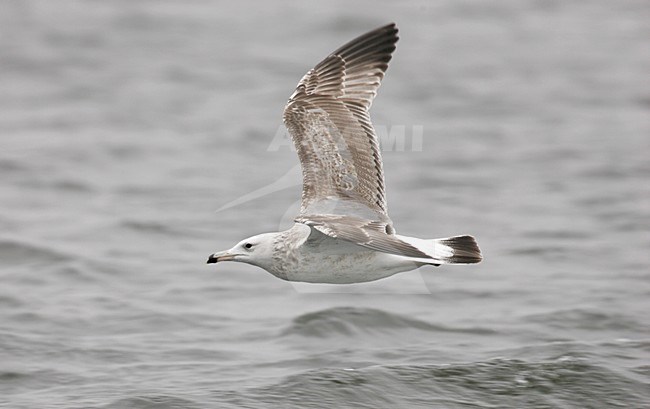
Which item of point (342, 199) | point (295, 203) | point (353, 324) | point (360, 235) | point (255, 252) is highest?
point (295, 203)

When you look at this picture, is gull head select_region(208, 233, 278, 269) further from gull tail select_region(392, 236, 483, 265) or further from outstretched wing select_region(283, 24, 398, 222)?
gull tail select_region(392, 236, 483, 265)

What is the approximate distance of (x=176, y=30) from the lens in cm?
2077

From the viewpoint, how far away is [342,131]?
965 cm

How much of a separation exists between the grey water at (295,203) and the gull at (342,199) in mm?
1256

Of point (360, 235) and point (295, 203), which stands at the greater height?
point (295, 203)

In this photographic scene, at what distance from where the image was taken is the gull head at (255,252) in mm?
9023

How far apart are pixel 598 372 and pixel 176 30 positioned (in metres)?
12.5

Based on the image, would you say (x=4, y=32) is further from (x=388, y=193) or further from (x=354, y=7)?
(x=388, y=193)

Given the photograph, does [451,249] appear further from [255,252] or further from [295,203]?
[295,203]

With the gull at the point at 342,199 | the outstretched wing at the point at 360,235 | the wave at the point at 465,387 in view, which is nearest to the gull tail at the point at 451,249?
the gull at the point at 342,199

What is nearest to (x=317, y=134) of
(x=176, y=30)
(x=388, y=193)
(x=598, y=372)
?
(x=598, y=372)

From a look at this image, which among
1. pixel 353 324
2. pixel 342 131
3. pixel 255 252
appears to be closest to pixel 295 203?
pixel 353 324

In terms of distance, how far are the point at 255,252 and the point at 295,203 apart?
18.9ft

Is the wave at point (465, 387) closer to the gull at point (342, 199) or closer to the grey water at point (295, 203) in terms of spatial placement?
the grey water at point (295, 203)
